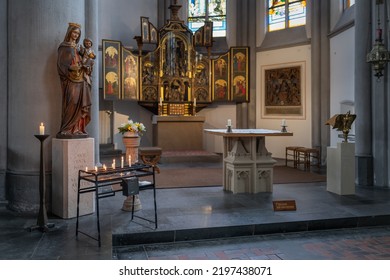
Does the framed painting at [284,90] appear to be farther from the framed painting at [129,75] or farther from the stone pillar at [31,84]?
the stone pillar at [31,84]

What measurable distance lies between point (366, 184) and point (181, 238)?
→ 516cm

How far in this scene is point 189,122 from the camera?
1471 cm

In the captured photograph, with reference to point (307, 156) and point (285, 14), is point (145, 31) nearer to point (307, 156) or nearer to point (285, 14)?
point (285, 14)

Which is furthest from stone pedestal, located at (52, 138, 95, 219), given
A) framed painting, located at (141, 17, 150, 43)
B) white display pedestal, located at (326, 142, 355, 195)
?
framed painting, located at (141, 17, 150, 43)

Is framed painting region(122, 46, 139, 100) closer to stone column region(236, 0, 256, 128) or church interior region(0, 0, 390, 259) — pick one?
church interior region(0, 0, 390, 259)

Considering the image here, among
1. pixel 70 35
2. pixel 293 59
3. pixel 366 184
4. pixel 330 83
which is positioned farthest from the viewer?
pixel 293 59

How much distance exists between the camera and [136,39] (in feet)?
48.4

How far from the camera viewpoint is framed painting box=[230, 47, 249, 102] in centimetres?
1462

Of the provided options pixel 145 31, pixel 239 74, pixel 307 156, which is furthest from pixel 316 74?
pixel 145 31

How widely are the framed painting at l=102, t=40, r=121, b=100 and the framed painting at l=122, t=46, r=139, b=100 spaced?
0.67ft

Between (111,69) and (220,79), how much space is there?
3.81 metres

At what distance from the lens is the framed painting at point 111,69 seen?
1334cm
